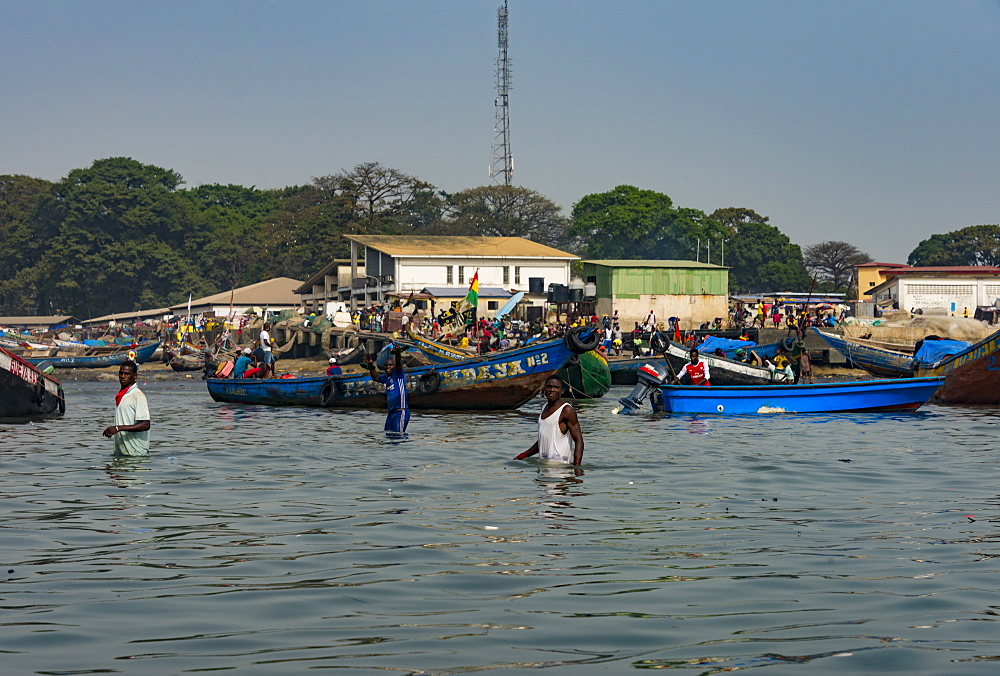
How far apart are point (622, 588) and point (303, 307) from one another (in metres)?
73.6

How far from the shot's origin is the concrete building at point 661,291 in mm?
63094

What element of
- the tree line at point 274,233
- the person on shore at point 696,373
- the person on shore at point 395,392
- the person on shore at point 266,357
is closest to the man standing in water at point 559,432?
the person on shore at point 395,392

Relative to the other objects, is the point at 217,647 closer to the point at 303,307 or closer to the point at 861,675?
the point at 861,675

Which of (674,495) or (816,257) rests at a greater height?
(816,257)

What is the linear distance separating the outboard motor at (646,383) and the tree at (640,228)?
244 ft

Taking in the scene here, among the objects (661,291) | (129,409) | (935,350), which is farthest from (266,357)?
(661,291)

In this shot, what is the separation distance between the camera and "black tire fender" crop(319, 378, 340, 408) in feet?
86.9

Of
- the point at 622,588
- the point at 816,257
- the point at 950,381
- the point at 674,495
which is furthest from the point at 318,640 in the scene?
the point at 816,257

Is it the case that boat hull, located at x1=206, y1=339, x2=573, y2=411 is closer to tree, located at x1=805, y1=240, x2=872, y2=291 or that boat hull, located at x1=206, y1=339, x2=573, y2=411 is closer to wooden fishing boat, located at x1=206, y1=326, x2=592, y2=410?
wooden fishing boat, located at x1=206, y1=326, x2=592, y2=410

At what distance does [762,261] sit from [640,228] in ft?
49.5

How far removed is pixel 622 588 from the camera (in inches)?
295

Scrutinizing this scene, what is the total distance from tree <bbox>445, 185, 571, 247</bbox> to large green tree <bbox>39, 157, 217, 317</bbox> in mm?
27538

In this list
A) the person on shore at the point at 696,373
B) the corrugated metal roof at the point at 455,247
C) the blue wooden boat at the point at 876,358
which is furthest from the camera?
the corrugated metal roof at the point at 455,247

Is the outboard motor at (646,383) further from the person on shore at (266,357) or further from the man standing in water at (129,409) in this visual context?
the man standing in water at (129,409)
